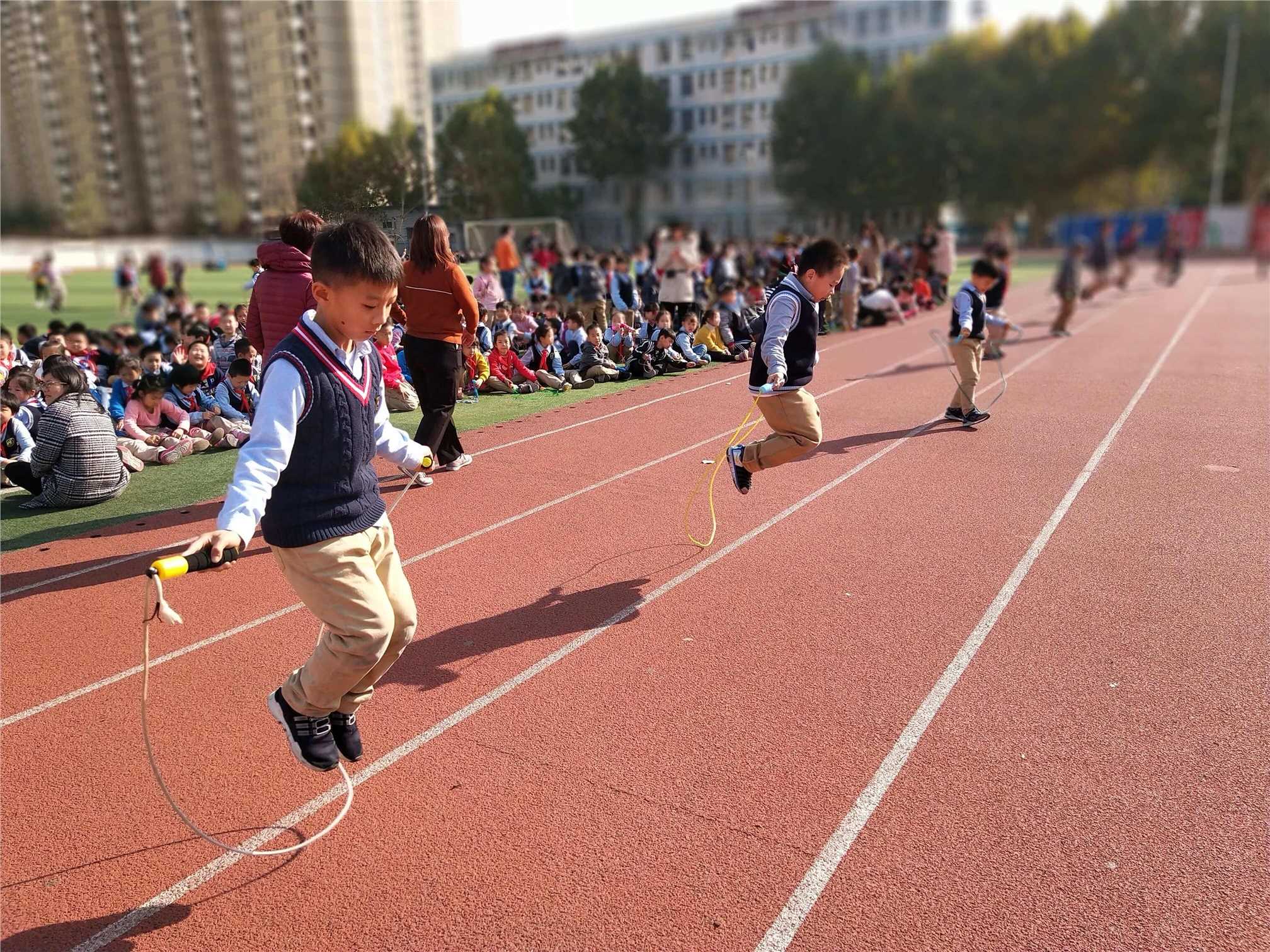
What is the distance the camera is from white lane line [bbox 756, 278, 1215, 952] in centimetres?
316

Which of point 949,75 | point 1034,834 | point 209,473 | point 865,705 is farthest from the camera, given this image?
point 949,75

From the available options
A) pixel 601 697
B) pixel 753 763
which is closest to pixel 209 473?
pixel 601 697

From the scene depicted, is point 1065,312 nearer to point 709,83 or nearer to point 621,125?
point 621,125

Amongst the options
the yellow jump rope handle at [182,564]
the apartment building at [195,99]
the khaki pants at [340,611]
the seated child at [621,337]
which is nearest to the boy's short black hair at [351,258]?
the khaki pants at [340,611]

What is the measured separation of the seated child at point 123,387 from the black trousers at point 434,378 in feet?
14.4

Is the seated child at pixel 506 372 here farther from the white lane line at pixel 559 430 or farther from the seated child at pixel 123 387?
the seated child at pixel 123 387

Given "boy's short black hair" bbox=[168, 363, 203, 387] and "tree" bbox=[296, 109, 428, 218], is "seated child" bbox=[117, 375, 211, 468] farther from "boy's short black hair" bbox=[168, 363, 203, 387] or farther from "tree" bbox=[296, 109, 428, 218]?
"tree" bbox=[296, 109, 428, 218]

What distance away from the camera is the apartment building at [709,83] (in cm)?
7456

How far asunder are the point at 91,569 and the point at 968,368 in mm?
8408

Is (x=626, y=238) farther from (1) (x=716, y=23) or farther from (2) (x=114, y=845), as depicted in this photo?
(2) (x=114, y=845)

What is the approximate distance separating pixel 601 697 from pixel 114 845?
2.10m

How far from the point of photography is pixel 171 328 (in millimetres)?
14836

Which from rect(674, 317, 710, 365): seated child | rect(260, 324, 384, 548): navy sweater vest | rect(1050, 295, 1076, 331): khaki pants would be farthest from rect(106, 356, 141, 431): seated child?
rect(1050, 295, 1076, 331): khaki pants

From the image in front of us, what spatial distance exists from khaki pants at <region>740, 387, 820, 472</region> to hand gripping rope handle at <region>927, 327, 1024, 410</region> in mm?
4087
